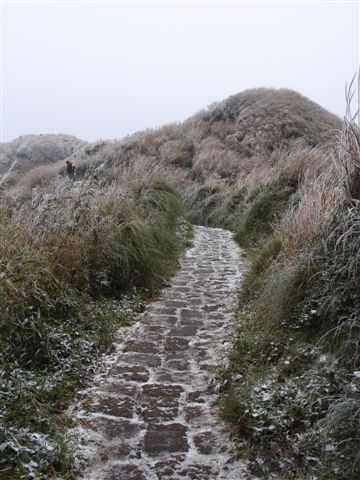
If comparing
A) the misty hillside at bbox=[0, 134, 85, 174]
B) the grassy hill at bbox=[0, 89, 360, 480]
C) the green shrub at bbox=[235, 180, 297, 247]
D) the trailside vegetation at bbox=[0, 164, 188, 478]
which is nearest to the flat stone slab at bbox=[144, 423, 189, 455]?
the grassy hill at bbox=[0, 89, 360, 480]

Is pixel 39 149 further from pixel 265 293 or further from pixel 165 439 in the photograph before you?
pixel 165 439

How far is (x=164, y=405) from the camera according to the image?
301 cm

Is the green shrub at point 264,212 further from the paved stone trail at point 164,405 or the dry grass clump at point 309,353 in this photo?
the dry grass clump at point 309,353

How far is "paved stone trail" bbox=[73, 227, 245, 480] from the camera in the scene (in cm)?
238

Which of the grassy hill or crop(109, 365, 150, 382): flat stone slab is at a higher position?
the grassy hill

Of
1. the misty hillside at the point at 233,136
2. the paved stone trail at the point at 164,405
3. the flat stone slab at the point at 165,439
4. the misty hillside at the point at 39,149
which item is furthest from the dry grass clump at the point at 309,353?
the misty hillside at the point at 39,149

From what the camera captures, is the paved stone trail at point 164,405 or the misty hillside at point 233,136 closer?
the paved stone trail at point 164,405

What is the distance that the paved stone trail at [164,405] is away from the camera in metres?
2.38

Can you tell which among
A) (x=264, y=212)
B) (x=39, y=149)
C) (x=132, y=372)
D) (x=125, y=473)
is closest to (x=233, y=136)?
(x=264, y=212)

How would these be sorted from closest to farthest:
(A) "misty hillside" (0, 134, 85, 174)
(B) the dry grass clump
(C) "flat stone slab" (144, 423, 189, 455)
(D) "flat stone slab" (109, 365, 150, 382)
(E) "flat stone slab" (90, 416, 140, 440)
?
1. (B) the dry grass clump
2. (C) "flat stone slab" (144, 423, 189, 455)
3. (E) "flat stone slab" (90, 416, 140, 440)
4. (D) "flat stone slab" (109, 365, 150, 382)
5. (A) "misty hillside" (0, 134, 85, 174)

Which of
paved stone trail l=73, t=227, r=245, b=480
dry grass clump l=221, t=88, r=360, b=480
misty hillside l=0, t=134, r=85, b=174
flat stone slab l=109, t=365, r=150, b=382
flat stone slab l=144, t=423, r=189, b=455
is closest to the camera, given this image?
dry grass clump l=221, t=88, r=360, b=480

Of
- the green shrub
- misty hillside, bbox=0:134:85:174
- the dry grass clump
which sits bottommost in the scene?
misty hillside, bbox=0:134:85:174

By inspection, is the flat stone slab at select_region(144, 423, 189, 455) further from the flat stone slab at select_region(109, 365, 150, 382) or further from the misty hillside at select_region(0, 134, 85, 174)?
the misty hillside at select_region(0, 134, 85, 174)

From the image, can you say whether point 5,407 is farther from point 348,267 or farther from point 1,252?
point 348,267
